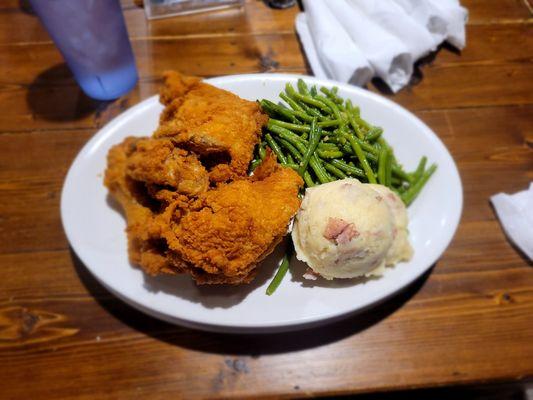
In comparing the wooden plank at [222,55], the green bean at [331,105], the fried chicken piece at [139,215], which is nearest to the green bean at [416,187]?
→ the green bean at [331,105]

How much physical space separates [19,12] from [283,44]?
72.3 inches

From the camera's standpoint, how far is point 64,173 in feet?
7.58

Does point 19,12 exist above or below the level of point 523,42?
above

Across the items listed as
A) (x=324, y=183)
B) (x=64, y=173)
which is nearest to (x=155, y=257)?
(x=324, y=183)

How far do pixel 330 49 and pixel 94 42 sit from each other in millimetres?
1301

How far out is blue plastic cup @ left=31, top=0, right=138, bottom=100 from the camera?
2080mm

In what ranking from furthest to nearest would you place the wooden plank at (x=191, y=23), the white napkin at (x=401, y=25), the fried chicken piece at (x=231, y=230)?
the wooden plank at (x=191, y=23) < the white napkin at (x=401, y=25) < the fried chicken piece at (x=231, y=230)

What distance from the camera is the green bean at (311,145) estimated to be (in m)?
1.90

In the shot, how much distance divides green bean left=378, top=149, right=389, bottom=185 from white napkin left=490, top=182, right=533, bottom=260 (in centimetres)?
67

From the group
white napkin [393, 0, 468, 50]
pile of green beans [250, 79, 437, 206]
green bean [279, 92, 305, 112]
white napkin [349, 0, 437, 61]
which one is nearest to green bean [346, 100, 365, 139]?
pile of green beans [250, 79, 437, 206]

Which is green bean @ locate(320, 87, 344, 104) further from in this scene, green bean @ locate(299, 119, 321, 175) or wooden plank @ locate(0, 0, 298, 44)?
wooden plank @ locate(0, 0, 298, 44)

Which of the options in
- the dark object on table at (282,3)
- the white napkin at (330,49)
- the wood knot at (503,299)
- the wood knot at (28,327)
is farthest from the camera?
the dark object on table at (282,3)

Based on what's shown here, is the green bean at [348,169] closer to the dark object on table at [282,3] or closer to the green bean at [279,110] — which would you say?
the green bean at [279,110]

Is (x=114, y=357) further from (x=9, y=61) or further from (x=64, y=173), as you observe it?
(x=9, y=61)
